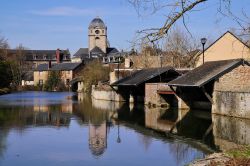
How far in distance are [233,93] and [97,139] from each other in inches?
322

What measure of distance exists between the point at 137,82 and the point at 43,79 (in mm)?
54183

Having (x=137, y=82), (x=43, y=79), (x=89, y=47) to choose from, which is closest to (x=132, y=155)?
(x=137, y=82)

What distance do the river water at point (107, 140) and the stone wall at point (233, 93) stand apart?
35.4 inches

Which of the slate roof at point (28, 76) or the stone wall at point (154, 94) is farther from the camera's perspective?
the slate roof at point (28, 76)

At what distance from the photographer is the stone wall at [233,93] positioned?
20547mm

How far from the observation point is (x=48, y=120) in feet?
75.0

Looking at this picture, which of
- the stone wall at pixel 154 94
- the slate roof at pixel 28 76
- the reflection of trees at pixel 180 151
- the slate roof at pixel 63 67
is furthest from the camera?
the slate roof at pixel 28 76

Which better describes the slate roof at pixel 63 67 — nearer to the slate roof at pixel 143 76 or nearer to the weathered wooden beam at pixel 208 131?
the slate roof at pixel 143 76

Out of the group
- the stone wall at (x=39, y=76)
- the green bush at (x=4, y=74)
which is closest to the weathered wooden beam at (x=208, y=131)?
the green bush at (x=4, y=74)

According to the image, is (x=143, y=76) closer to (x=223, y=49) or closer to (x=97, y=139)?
(x=223, y=49)

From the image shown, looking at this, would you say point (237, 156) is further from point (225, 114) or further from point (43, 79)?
point (43, 79)

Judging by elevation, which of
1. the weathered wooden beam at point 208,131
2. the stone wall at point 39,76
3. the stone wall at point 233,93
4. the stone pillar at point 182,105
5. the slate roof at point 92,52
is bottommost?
the weathered wooden beam at point 208,131

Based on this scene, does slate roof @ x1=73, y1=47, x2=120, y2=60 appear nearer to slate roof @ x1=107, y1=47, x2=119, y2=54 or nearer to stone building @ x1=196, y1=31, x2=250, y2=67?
slate roof @ x1=107, y1=47, x2=119, y2=54

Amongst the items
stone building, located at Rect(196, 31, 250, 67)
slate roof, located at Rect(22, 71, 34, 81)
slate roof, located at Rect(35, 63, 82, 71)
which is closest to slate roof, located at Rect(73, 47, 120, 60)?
slate roof, located at Rect(22, 71, 34, 81)
